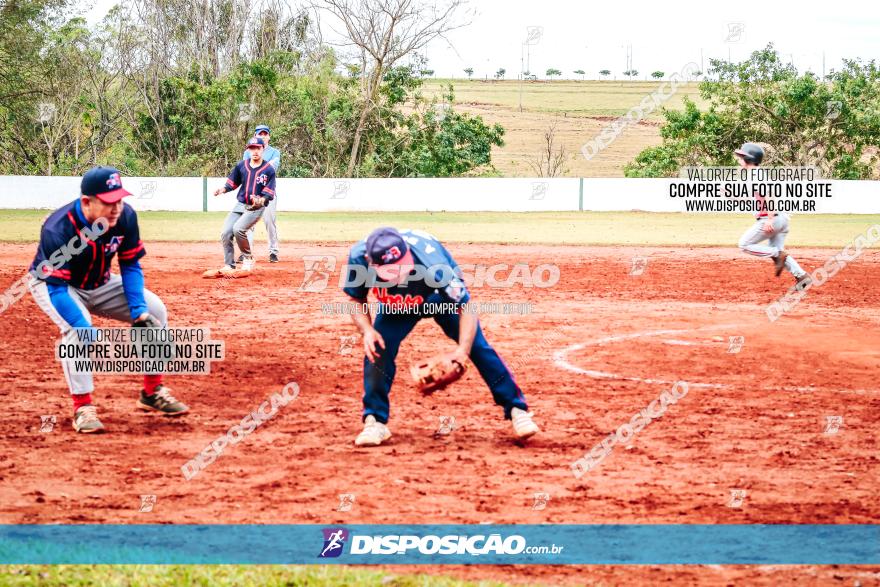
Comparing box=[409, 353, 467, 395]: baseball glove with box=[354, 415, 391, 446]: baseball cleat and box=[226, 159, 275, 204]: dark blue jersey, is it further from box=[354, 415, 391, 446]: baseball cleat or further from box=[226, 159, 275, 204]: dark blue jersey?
box=[226, 159, 275, 204]: dark blue jersey

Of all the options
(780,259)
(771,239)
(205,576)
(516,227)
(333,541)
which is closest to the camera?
(205,576)

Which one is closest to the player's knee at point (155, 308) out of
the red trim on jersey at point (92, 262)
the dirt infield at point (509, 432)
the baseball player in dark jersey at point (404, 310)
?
the red trim on jersey at point (92, 262)

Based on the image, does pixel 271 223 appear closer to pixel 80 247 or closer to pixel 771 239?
pixel 771 239

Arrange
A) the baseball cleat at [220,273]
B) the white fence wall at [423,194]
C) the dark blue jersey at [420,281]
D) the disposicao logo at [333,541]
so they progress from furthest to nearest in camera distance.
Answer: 1. the white fence wall at [423,194]
2. the baseball cleat at [220,273]
3. the dark blue jersey at [420,281]
4. the disposicao logo at [333,541]

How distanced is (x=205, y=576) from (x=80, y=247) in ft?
12.4

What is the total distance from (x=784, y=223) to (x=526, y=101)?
76.0m

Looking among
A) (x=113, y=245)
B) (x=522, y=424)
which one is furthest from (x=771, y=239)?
(x=113, y=245)

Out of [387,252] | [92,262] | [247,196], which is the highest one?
[247,196]

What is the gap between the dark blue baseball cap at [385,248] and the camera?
23.4 feet

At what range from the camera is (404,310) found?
7.74m

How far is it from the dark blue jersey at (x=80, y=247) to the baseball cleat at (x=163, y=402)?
1.07 meters

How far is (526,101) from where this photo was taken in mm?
89938

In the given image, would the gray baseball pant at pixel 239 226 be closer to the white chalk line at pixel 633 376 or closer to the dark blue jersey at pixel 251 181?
the dark blue jersey at pixel 251 181

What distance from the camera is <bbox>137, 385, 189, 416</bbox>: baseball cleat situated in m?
8.74
